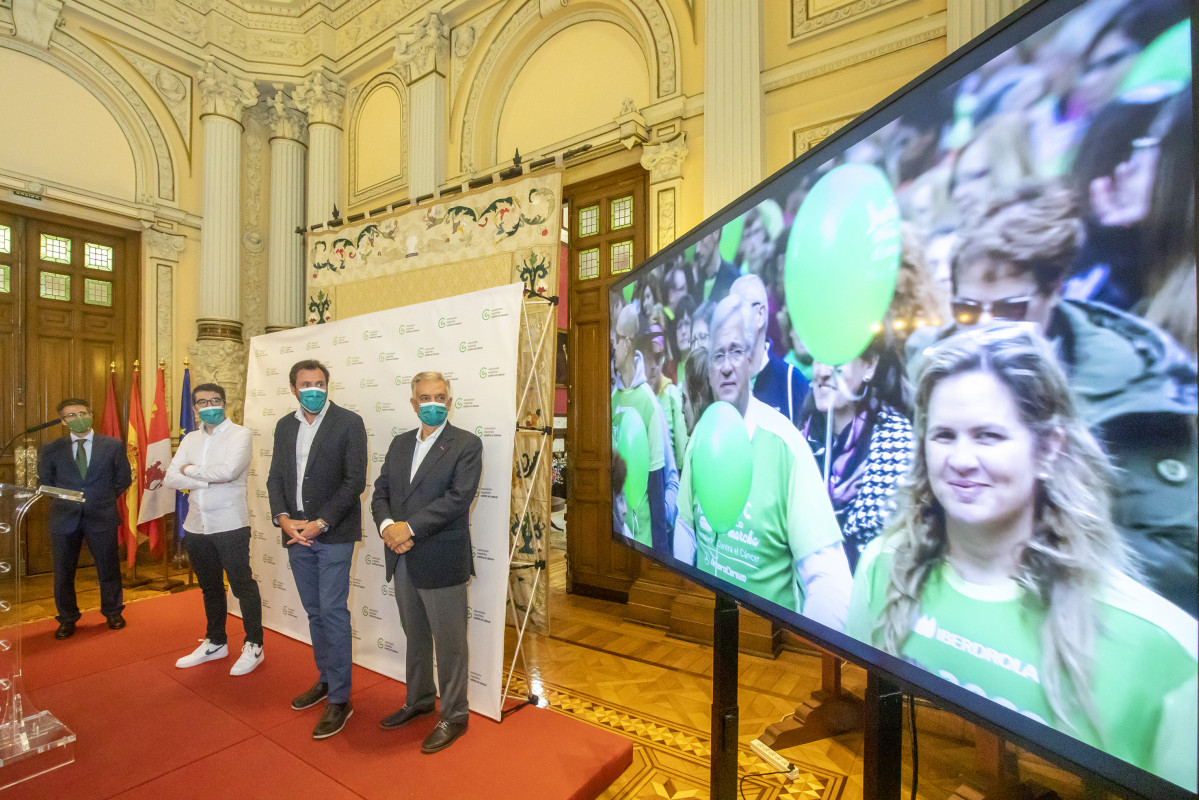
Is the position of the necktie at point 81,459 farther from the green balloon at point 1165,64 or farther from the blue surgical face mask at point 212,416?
the green balloon at point 1165,64

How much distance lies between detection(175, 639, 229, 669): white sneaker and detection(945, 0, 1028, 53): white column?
524cm

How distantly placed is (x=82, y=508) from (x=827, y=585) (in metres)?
4.69

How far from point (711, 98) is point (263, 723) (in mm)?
4380

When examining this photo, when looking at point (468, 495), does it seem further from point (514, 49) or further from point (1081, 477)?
point (514, 49)

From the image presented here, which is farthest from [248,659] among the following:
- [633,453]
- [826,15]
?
[826,15]

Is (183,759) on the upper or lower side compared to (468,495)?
lower

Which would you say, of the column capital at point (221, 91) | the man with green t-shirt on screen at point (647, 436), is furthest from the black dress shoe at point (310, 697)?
the column capital at point (221, 91)

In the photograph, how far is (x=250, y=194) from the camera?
6.62m

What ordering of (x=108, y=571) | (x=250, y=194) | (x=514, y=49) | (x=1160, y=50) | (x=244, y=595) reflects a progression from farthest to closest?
(x=250, y=194), (x=514, y=49), (x=108, y=571), (x=244, y=595), (x=1160, y=50)

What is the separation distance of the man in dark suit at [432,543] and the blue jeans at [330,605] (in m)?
0.28

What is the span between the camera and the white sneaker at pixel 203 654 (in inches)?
125

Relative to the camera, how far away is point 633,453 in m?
2.28

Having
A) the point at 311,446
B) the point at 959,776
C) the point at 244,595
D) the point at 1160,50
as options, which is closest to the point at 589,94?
the point at 311,446

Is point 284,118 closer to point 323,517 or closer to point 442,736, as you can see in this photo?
point 323,517
